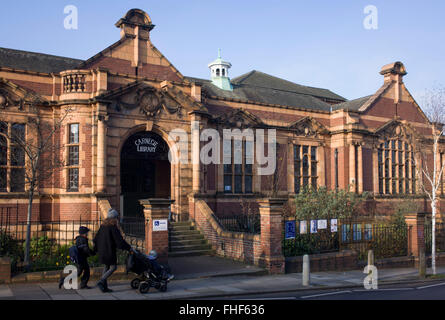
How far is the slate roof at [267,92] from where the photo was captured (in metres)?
25.6

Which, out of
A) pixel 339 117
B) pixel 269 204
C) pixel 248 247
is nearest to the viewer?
pixel 269 204

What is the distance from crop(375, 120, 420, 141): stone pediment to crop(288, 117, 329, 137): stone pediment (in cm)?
378

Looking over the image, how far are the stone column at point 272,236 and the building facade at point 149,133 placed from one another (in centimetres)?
581

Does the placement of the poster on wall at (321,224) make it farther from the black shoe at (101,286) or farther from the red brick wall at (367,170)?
the red brick wall at (367,170)

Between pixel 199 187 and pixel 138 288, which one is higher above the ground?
pixel 199 187

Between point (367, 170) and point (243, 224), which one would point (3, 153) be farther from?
point (367, 170)

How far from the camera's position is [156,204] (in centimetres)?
1316

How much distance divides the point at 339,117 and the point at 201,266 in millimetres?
15262

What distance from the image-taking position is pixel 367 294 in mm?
11758

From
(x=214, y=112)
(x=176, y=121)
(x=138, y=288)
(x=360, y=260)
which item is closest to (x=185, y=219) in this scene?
(x=176, y=121)

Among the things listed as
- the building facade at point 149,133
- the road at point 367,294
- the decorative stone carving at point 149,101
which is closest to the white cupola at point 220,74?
the building facade at point 149,133

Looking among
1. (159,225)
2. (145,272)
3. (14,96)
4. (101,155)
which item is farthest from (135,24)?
(145,272)

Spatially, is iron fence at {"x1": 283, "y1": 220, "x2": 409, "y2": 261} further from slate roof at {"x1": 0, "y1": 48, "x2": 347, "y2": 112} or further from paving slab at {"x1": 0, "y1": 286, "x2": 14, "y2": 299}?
slate roof at {"x1": 0, "y1": 48, "x2": 347, "y2": 112}
